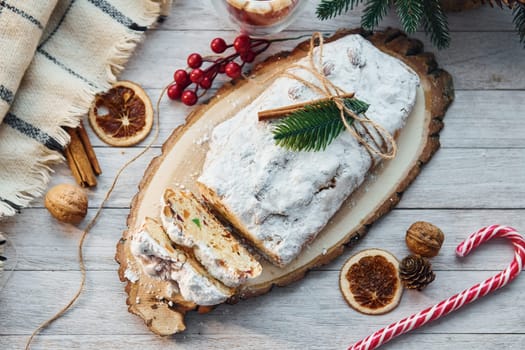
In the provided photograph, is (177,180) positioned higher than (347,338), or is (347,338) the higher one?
(177,180)

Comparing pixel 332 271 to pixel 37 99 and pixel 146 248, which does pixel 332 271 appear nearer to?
pixel 146 248

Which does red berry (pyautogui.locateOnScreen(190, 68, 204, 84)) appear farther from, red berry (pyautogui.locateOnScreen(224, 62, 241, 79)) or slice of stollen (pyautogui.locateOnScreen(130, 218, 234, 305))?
slice of stollen (pyautogui.locateOnScreen(130, 218, 234, 305))

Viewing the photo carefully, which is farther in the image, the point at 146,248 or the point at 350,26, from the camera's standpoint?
the point at 350,26

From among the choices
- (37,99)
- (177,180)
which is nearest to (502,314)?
(177,180)

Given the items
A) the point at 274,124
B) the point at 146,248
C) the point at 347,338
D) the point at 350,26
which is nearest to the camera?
the point at 146,248

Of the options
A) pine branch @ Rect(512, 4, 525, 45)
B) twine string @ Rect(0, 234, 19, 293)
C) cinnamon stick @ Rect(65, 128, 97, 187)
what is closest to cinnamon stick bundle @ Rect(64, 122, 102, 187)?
cinnamon stick @ Rect(65, 128, 97, 187)

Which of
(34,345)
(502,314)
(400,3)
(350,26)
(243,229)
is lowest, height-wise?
(34,345)

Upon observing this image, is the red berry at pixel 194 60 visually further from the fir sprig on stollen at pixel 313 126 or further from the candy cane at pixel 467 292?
the candy cane at pixel 467 292

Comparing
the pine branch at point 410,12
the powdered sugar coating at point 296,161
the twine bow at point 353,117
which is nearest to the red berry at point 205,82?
the powdered sugar coating at point 296,161
